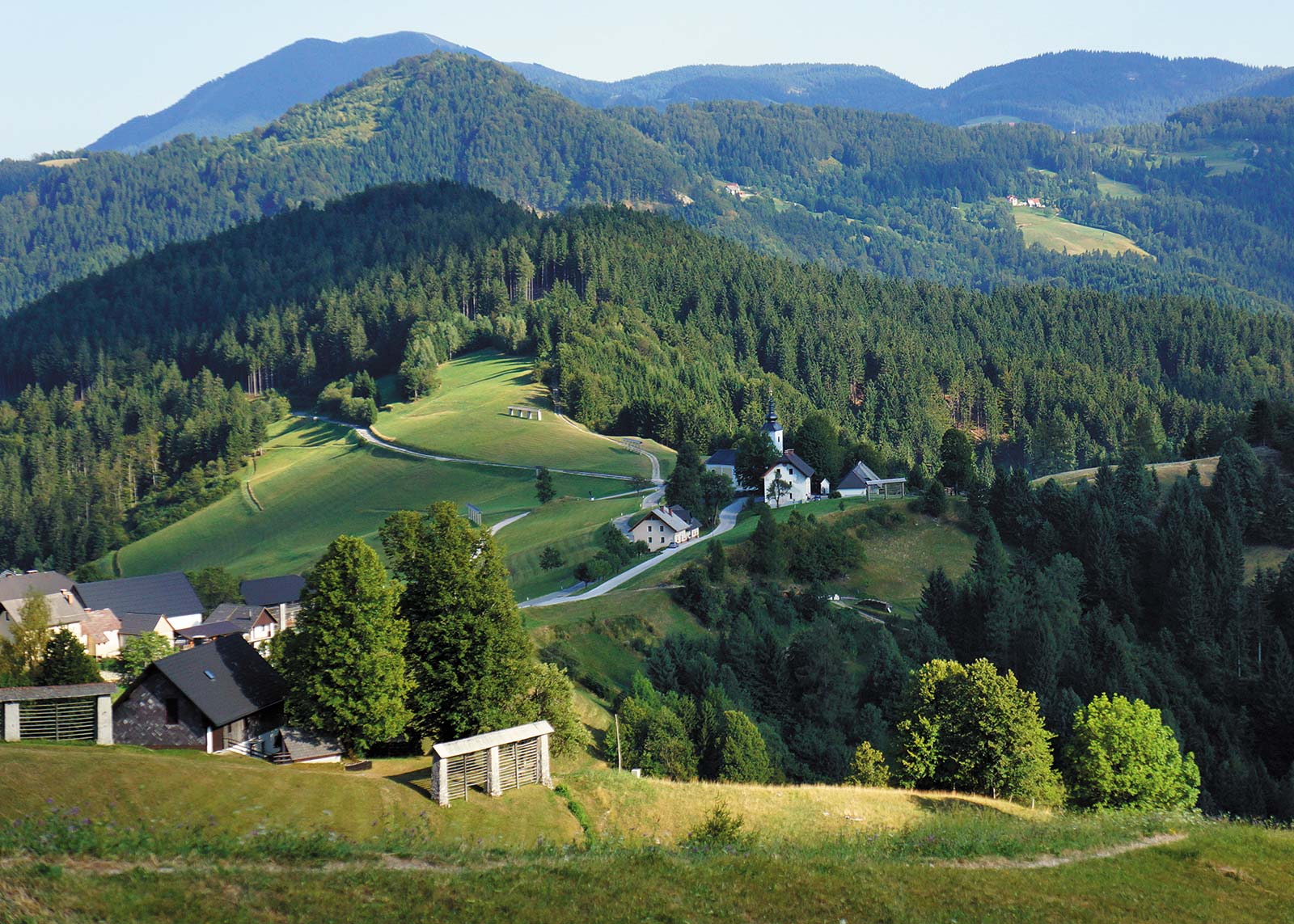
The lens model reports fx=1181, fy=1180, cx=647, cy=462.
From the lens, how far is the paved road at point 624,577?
82.1 metres

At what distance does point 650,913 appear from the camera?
2192 centimetres

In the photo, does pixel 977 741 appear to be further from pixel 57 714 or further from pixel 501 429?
pixel 501 429

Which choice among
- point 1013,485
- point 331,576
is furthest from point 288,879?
point 1013,485

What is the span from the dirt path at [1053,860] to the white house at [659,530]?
6806 cm

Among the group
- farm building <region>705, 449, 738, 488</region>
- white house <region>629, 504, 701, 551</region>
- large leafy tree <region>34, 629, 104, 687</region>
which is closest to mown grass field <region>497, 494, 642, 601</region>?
white house <region>629, 504, 701, 551</region>

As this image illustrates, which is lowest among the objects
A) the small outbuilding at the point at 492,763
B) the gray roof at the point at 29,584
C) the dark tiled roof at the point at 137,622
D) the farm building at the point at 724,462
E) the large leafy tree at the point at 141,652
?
the farm building at the point at 724,462

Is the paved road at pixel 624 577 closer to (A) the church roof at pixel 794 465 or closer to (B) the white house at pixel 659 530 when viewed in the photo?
(B) the white house at pixel 659 530

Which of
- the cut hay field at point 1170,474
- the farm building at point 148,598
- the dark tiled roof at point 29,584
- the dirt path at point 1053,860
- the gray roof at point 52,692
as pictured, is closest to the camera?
the dirt path at point 1053,860

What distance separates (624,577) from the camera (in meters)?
88.2

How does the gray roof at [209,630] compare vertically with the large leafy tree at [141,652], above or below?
below

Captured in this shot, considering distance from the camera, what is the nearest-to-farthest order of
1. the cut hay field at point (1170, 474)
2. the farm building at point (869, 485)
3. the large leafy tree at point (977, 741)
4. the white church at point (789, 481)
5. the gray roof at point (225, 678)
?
the gray roof at point (225, 678) < the large leafy tree at point (977, 741) < the farm building at point (869, 485) < the white church at point (789, 481) < the cut hay field at point (1170, 474)

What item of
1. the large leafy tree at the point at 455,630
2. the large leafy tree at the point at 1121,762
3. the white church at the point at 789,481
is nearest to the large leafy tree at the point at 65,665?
the large leafy tree at the point at 455,630

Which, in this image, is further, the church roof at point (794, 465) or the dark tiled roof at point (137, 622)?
the church roof at point (794, 465)

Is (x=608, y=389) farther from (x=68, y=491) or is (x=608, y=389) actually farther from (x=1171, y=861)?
(x=1171, y=861)
